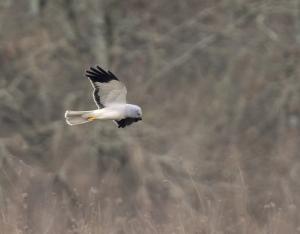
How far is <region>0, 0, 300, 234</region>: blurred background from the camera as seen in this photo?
37.9 feet

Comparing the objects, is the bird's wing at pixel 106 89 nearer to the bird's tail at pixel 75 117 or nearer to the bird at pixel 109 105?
the bird at pixel 109 105

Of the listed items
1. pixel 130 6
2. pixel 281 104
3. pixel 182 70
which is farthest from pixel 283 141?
pixel 130 6

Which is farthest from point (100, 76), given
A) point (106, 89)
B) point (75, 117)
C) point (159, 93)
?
point (159, 93)

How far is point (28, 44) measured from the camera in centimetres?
1176

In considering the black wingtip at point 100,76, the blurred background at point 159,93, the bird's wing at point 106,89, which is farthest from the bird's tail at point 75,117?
the blurred background at point 159,93

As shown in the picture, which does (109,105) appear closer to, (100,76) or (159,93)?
(100,76)

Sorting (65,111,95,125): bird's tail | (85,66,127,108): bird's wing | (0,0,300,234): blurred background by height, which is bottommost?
(65,111,95,125): bird's tail

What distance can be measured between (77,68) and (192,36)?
4.70 ft

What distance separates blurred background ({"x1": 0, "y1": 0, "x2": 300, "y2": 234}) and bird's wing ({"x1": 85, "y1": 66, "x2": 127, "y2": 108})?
3345 millimetres

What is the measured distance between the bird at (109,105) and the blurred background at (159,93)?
3.34 m

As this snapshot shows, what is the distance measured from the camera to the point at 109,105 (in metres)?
7.51

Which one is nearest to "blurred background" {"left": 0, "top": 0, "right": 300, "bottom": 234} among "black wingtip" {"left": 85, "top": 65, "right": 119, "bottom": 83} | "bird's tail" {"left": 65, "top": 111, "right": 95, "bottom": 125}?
"bird's tail" {"left": 65, "top": 111, "right": 95, "bottom": 125}

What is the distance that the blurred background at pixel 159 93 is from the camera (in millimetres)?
11539

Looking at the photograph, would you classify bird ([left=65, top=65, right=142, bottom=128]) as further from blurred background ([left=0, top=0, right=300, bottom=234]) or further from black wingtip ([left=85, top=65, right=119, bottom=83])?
blurred background ([left=0, top=0, right=300, bottom=234])
